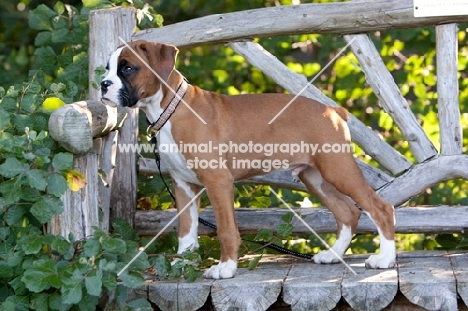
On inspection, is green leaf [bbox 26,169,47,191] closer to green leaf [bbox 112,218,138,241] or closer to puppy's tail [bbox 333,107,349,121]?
green leaf [bbox 112,218,138,241]

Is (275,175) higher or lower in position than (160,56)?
lower

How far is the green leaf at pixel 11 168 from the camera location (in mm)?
3625

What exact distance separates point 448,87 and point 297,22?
87 cm

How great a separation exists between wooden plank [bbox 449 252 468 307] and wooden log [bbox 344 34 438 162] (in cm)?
55

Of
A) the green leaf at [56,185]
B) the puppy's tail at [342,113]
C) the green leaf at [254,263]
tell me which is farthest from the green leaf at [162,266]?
the puppy's tail at [342,113]

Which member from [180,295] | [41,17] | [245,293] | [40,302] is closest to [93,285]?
[40,302]

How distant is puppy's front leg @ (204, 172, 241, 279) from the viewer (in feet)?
13.7

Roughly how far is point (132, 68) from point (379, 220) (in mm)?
1430

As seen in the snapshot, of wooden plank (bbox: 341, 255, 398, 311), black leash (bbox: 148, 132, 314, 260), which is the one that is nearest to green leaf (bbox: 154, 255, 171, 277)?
black leash (bbox: 148, 132, 314, 260)

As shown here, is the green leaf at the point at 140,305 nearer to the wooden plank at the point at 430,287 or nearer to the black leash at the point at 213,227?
the black leash at the point at 213,227

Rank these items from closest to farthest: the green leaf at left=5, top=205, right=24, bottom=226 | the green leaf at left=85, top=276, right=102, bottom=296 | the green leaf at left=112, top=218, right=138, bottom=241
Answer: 1. the green leaf at left=85, top=276, right=102, bottom=296
2. the green leaf at left=5, top=205, right=24, bottom=226
3. the green leaf at left=112, top=218, right=138, bottom=241

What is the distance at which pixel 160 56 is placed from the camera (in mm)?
4199

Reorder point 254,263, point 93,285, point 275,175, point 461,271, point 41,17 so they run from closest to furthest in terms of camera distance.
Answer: point 93,285 < point 461,271 < point 254,263 < point 275,175 < point 41,17

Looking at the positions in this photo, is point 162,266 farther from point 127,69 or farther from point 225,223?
point 127,69
